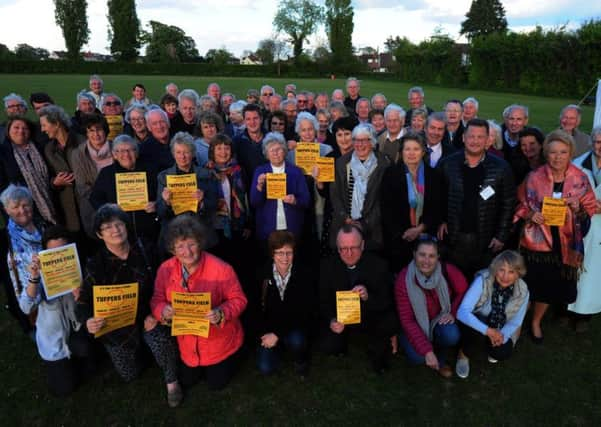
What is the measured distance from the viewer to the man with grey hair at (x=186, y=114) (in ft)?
24.0

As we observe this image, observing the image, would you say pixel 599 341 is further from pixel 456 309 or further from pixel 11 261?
pixel 11 261

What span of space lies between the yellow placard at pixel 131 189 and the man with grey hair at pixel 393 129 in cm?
374

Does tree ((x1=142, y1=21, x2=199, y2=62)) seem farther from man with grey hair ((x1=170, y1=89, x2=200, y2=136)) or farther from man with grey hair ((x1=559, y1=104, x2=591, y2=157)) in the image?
man with grey hair ((x1=559, y1=104, x2=591, y2=157))

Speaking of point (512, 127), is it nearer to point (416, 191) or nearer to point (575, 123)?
point (575, 123)

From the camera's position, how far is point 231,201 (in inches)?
202

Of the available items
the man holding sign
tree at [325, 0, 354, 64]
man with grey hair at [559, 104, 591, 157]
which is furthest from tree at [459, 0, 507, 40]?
the man holding sign

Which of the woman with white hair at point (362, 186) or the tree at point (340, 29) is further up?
the tree at point (340, 29)

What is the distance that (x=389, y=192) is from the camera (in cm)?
479

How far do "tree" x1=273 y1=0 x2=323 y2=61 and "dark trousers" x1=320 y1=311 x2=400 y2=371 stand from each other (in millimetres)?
91870

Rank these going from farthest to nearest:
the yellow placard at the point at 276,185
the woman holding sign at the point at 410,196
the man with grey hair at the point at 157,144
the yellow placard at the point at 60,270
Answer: the man with grey hair at the point at 157,144
the yellow placard at the point at 276,185
the woman holding sign at the point at 410,196
the yellow placard at the point at 60,270

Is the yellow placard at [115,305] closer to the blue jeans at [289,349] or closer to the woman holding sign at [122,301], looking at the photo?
the woman holding sign at [122,301]

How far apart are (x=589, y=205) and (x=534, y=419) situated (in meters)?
2.36

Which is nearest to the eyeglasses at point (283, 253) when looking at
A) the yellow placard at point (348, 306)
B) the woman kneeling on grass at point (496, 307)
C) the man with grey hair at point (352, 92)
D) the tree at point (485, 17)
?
the yellow placard at point (348, 306)

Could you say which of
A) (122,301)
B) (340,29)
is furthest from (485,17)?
(122,301)
